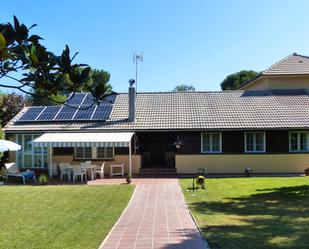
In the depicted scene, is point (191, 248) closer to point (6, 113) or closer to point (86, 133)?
point (86, 133)

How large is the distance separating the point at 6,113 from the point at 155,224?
29002 millimetres

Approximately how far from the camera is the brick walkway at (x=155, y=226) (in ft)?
36.4

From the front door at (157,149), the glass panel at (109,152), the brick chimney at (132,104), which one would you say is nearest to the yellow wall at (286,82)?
the front door at (157,149)

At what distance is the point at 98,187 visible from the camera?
24031 mm

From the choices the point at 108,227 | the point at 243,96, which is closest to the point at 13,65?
the point at 108,227

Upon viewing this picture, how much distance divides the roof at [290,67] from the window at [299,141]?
834 centimetres

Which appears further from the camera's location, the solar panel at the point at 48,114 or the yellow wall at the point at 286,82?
the yellow wall at the point at 286,82

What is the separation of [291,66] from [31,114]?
72.2 ft

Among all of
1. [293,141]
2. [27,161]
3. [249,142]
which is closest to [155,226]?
[249,142]

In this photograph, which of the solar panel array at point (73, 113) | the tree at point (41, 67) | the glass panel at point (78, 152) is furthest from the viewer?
the solar panel array at point (73, 113)

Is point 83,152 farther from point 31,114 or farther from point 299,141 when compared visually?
point 299,141

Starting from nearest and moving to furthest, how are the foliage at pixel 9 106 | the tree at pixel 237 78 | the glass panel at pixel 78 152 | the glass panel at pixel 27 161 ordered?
the glass panel at pixel 78 152
the glass panel at pixel 27 161
the foliage at pixel 9 106
the tree at pixel 237 78

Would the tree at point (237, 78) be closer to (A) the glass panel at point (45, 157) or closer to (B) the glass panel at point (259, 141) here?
(B) the glass panel at point (259, 141)

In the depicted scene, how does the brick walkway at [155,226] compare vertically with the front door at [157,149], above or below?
below
